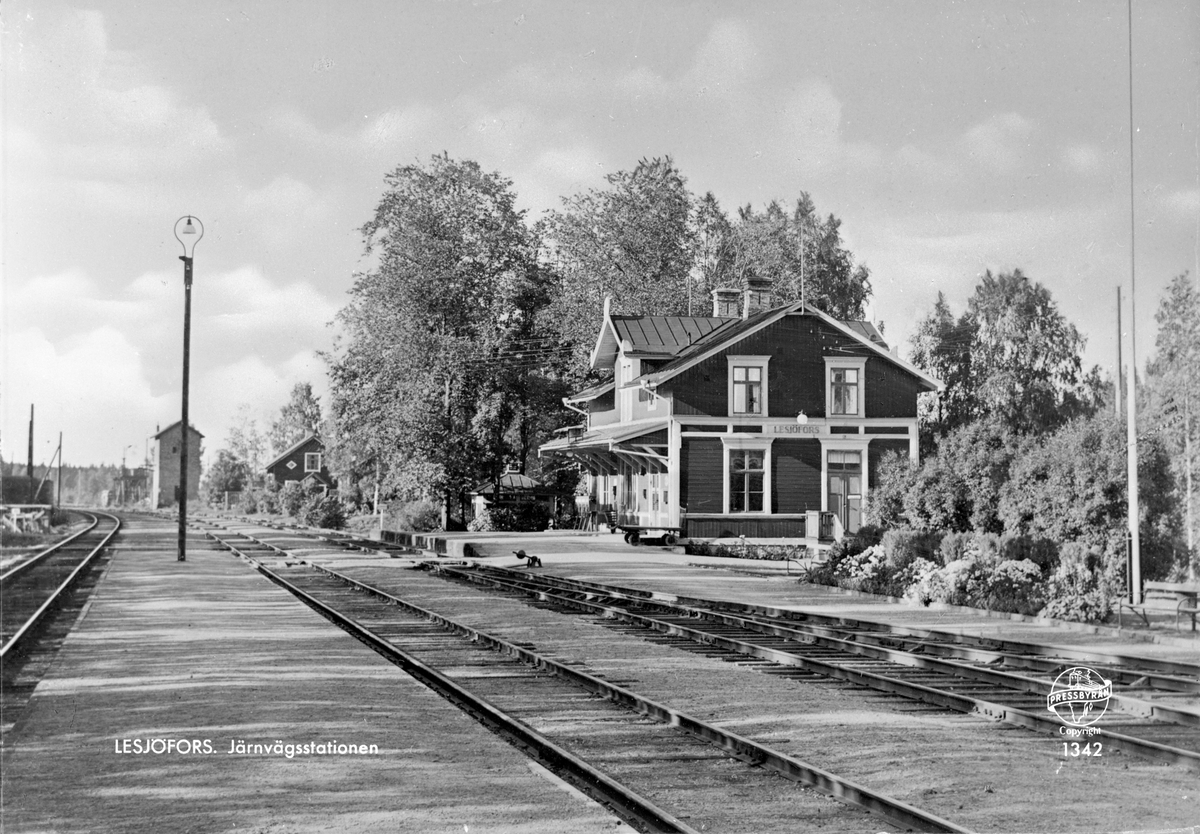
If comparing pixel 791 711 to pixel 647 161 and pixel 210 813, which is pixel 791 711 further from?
pixel 647 161

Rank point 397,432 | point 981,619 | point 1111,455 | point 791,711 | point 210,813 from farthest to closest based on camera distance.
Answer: point 397,432
point 1111,455
point 981,619
point 791,711
point 210,813

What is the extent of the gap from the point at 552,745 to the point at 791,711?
2515mm

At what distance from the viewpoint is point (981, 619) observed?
17109mm

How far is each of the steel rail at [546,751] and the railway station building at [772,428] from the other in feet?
75.6

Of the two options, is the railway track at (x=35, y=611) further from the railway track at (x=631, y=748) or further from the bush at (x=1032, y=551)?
the bush at (x=1032, y=551)

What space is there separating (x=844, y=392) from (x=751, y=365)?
Result: 320 centimetres

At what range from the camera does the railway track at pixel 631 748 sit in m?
6.47

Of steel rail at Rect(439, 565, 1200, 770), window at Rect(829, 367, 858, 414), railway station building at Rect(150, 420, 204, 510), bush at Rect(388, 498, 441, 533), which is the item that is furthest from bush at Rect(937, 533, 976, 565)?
railway station building at Rect(150, 420, 204, 510)

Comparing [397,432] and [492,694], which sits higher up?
[397,432]

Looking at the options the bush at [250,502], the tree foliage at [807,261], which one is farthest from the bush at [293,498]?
the tree foliage at [807,261]

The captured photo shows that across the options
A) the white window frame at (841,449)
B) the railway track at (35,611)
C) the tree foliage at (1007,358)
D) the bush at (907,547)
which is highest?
the tree foliage at (1007,358)

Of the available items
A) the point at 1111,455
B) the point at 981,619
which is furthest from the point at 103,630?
the point at 1111,455

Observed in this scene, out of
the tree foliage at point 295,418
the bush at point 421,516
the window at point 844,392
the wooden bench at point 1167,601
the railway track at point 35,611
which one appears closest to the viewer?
the railway track at point 35,611

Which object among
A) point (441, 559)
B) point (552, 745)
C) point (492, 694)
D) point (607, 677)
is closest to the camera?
point (552, 745)
